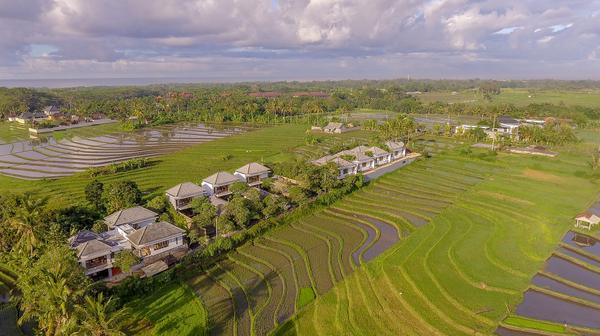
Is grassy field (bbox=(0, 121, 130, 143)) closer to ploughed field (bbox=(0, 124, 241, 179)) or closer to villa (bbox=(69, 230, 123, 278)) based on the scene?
ploughed field (bbox=(0, 124, 241, 179))

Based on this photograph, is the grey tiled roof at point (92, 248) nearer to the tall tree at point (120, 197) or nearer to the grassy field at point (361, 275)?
the grassy field at point (361, 275)

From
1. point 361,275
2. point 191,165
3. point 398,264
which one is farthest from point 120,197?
point 398,264

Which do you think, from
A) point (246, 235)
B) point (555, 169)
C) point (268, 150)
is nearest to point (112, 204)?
point (246, 235)

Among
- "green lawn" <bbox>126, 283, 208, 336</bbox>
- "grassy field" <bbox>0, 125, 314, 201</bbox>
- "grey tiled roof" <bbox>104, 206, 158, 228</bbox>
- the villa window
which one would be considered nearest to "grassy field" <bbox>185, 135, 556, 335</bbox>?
"green lawn" <bbox>126, 283, 208, 336</bbox>

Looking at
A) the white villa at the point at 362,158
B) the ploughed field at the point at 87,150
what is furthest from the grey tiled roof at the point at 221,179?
the ploughed field at the point at 87,150

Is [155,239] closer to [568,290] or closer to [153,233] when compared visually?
[153,233]
